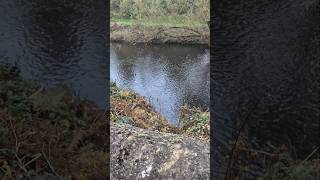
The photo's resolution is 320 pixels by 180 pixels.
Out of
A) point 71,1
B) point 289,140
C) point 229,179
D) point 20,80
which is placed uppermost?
point 71,1

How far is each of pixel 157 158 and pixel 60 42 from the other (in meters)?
2.49

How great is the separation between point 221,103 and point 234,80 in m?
0.15

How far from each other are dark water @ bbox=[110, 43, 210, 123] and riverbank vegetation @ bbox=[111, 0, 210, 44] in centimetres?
57

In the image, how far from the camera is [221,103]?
2.64 m

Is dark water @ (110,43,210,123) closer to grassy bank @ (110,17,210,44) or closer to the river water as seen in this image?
grassy bank @ (110,17,210,44)

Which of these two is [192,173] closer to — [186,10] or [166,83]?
[166,83]

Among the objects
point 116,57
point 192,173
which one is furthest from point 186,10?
point 192,173

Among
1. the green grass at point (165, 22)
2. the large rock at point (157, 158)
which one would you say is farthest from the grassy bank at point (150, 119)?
the green grass at point (165, 22)

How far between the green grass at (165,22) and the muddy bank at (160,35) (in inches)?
5.0

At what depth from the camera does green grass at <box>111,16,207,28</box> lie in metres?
18.9

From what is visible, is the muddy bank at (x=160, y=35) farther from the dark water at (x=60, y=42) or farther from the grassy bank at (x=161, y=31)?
the dark water at (x=60, y=42)

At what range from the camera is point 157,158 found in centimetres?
496

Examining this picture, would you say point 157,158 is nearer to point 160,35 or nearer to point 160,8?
point 160,35

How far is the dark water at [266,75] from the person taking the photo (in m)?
2.39
